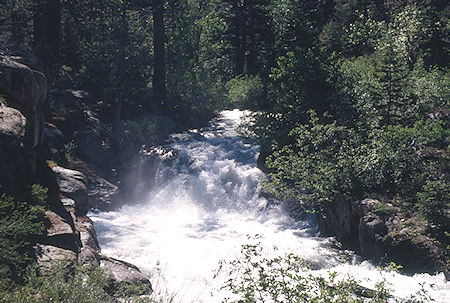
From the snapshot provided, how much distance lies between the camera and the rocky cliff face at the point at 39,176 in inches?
405

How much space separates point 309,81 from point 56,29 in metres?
13.1

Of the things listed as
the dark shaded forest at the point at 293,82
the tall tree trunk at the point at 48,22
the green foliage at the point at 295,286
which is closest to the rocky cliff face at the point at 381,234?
the dark shaded forest at the point at 293,82

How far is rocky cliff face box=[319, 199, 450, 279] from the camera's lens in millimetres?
10758

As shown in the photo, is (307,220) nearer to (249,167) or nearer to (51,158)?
(249,167)

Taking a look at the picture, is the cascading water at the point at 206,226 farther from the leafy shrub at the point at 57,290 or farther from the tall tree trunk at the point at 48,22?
the tall tree trunk at the point at 48,22

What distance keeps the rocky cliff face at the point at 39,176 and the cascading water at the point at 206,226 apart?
3.52 ft

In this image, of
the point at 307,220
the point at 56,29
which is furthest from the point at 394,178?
the point at 56,29

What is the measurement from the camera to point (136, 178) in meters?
19.5

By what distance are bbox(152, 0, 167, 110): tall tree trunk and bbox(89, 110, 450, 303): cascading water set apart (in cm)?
295

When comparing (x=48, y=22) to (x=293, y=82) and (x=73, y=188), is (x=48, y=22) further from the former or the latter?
(x=293, y=82)

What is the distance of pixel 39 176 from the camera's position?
12555 mm

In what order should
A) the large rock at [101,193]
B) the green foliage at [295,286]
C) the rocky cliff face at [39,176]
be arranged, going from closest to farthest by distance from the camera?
the green foliage at [295,286]
the rocky cliff face at [39,176]
the large rock at [101,193]

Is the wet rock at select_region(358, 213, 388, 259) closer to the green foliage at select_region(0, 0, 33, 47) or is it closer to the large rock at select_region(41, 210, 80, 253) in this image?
the large rock at select_region(41, 210, 80, 253)

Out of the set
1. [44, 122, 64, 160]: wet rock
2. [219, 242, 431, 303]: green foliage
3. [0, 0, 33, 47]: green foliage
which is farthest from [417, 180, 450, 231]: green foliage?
[0, 0, 33, 47]: green foliage
